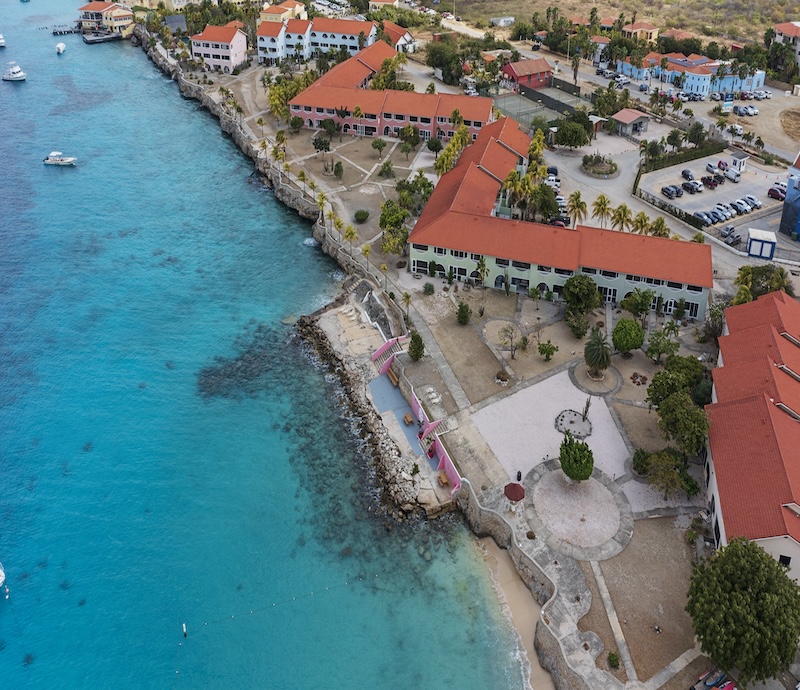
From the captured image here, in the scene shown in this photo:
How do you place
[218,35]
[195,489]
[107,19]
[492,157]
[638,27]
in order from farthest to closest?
[107,19] → [638,27] → [218,35] → [492,157] → [195,489]

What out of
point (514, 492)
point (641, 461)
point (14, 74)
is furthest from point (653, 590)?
point (14, 74)

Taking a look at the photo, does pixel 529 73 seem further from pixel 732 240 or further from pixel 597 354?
pixel 597 354

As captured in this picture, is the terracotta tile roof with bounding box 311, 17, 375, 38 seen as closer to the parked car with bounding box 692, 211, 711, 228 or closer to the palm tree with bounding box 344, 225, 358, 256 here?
the palm tree with bounding box 344, 225, 358, 256

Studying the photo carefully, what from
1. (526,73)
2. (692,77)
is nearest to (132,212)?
(526,73)

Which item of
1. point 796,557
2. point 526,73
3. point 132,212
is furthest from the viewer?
point 526,73

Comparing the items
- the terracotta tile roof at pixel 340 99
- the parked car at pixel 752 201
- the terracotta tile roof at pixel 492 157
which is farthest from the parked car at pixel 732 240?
the terracotta tile roof at pixel 340 99

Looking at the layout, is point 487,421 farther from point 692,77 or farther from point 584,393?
point 692,77
